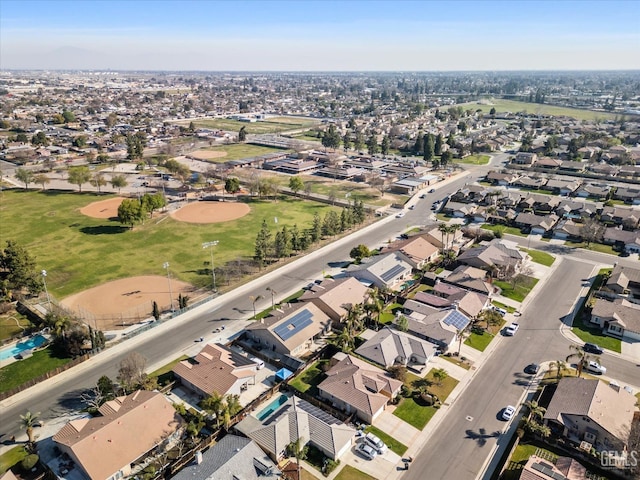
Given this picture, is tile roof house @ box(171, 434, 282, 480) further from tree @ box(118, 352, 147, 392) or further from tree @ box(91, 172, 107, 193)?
tree @ box(91, 172, 107, 193)

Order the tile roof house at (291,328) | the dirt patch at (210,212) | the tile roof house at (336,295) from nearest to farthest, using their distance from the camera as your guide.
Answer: the tile roof house at (291,328) < the tile roof house at (336,295) < the dirt patch at (210,212)

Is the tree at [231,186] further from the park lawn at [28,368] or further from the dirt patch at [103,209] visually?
the park lawn at [28,368]

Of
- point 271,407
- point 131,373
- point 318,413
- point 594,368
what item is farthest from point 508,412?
point 131,373

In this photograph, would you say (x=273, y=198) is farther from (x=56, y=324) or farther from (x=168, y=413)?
(x=168, y=413)

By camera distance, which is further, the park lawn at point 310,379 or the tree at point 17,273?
the tree at point 17,273

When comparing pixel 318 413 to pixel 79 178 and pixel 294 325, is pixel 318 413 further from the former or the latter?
pixel 79 178

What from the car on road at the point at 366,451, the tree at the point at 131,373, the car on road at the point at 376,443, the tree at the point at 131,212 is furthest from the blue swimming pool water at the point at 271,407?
the tree at the point at 131,212
